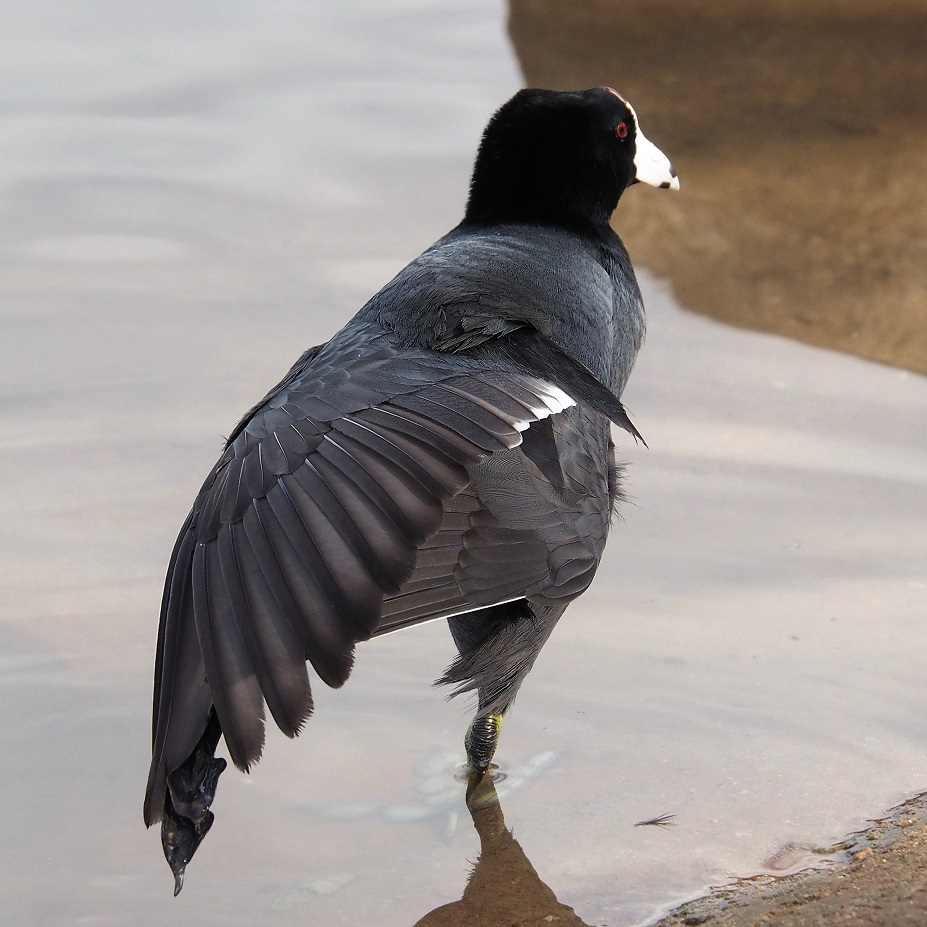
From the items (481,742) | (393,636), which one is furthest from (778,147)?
(481,742)

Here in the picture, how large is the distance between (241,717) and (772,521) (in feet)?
10.1

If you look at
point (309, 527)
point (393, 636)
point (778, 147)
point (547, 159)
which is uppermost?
point (547, 159)

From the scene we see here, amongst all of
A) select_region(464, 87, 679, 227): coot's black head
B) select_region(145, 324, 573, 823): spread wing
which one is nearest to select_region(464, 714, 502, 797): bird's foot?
select_region(145, 324, 573, 823): spread wing

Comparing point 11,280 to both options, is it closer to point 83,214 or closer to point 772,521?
point 83,214

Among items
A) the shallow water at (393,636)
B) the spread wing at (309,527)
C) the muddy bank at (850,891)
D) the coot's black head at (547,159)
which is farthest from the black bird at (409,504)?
the muddy bank at (850,891)

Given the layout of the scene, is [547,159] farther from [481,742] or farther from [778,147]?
[778,147]

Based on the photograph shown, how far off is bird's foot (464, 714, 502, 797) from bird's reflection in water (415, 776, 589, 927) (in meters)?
0.09

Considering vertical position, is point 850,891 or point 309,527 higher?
point 309,527

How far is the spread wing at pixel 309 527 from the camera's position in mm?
2664

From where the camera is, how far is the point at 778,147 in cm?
770

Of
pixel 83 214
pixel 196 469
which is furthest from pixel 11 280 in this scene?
pixel 196 469

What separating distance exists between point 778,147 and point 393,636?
13.6ft

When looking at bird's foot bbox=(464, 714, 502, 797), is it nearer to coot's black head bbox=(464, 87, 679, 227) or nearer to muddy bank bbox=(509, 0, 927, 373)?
coot's black head bbox=(464, 87, 679, 227)

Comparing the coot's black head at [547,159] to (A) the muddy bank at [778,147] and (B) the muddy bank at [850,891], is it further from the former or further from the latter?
(A) the muddy bank at [778,147]
